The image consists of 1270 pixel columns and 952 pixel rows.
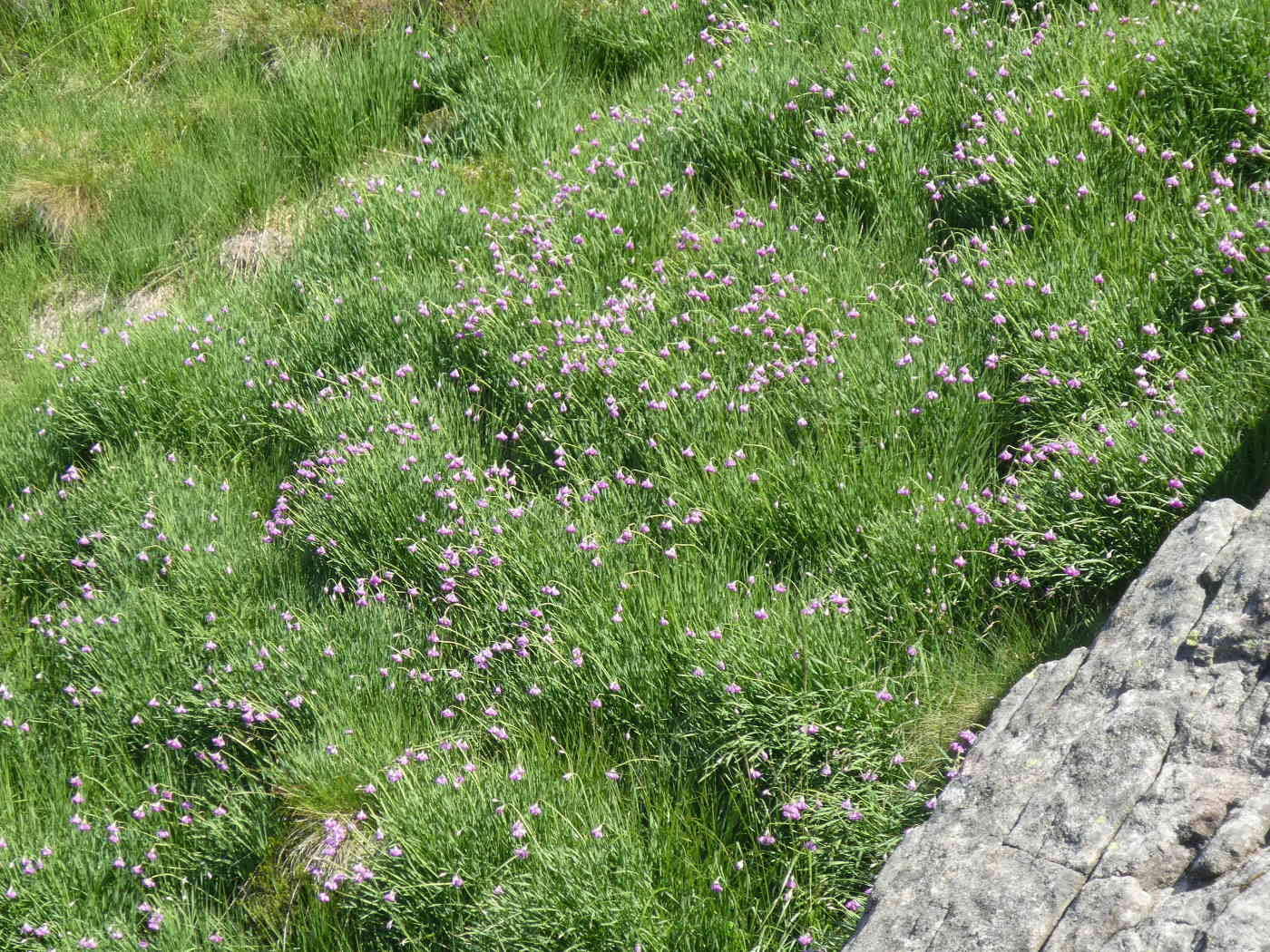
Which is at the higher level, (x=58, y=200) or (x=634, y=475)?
(x=58, y=200)

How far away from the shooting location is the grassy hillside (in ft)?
11.3

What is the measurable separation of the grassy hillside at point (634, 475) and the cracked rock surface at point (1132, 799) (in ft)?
1.49

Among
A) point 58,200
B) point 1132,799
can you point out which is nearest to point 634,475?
point 1132,799

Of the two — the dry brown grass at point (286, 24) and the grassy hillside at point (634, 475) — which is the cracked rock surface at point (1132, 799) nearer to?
the grassy hillside at point (634, 475)

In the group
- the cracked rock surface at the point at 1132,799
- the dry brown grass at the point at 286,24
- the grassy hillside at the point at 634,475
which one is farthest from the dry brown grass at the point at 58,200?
the cracked rock surface at the point at 1132,799

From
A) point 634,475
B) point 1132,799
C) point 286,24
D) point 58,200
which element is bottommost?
point 634,475

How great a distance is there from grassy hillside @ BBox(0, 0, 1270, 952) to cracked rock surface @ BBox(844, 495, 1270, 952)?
46 centimetres

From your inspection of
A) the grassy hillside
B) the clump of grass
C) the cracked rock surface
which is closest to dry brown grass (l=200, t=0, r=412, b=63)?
the clump of grass

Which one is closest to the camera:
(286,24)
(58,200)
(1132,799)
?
(1132,799)

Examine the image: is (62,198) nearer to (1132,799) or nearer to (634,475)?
(634,475)

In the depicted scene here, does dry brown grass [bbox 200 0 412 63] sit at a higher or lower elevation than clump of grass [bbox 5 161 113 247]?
higher

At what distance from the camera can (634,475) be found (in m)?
4.32

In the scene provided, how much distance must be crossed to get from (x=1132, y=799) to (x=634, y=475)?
218 centimetres

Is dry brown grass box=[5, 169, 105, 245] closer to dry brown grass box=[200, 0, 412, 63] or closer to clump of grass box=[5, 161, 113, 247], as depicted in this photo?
clump of grass box=[5, 161, 113, 247]
